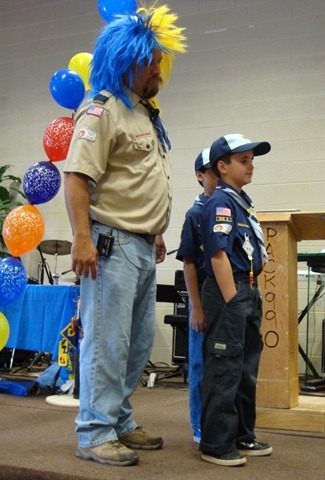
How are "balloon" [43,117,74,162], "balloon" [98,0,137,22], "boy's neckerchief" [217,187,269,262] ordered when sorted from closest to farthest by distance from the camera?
"boy's neckerchief" [217,187,269,262] < "balloon" [98,0,137,22] < "balloon" [43,117,74,162]

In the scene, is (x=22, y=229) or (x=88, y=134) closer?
(x=88, y=134)

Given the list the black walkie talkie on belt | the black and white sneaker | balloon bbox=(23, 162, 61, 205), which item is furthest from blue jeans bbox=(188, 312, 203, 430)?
balloon bbox=(23, 162, 61, 205)

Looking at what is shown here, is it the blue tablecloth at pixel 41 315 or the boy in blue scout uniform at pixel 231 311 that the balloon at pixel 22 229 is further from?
the boy in blue scout uniform at pixel 231 311

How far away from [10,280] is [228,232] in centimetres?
208

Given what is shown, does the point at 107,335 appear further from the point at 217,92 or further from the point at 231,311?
the point at 217,92

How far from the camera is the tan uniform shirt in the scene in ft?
6.38

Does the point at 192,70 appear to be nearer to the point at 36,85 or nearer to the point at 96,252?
the point at 36,85

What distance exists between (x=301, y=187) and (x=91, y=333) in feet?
14.0

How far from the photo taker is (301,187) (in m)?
5.84

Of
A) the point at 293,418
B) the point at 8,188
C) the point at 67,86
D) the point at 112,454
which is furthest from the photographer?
the point at 8,188

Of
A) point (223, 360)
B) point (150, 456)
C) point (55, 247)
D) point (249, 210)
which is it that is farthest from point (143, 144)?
point (55, 247)

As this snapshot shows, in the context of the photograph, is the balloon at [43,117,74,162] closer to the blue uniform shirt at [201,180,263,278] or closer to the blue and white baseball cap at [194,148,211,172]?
the blue and white baseball cap at [194,148,211,172]

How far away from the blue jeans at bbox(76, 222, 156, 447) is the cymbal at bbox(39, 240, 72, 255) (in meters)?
4.22

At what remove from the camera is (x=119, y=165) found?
2008mm
